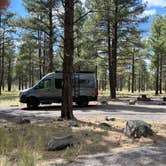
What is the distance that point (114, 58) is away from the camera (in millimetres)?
33562

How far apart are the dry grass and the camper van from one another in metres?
11.0

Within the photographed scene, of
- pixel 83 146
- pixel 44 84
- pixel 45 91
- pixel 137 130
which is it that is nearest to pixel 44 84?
pixel 44 84

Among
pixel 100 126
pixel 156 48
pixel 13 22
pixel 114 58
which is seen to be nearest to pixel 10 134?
pixel 100 126

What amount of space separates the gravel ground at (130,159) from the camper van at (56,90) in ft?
50.0

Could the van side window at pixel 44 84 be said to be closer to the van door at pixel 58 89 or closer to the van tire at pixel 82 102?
the van door at pixel 58 89

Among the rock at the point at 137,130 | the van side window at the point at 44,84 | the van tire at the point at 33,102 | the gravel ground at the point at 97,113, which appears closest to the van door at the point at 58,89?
the van side window at the point at 44,84

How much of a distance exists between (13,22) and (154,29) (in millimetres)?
24552

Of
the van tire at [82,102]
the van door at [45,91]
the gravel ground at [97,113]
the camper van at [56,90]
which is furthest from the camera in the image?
the van tire at [82,102]

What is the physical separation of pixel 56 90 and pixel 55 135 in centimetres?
1333

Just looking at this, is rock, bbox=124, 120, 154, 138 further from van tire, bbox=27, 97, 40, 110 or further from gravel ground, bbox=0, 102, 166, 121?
van tire, bbox=27, 97, 40, 110

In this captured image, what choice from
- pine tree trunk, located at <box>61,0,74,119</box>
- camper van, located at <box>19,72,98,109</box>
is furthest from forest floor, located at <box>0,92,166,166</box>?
camper van, located at <box>19,72,98,109</box>

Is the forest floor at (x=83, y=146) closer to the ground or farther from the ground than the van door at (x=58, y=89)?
closer to the ground

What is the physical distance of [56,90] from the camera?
78.8 ft

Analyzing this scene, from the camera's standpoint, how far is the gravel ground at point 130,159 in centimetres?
727
